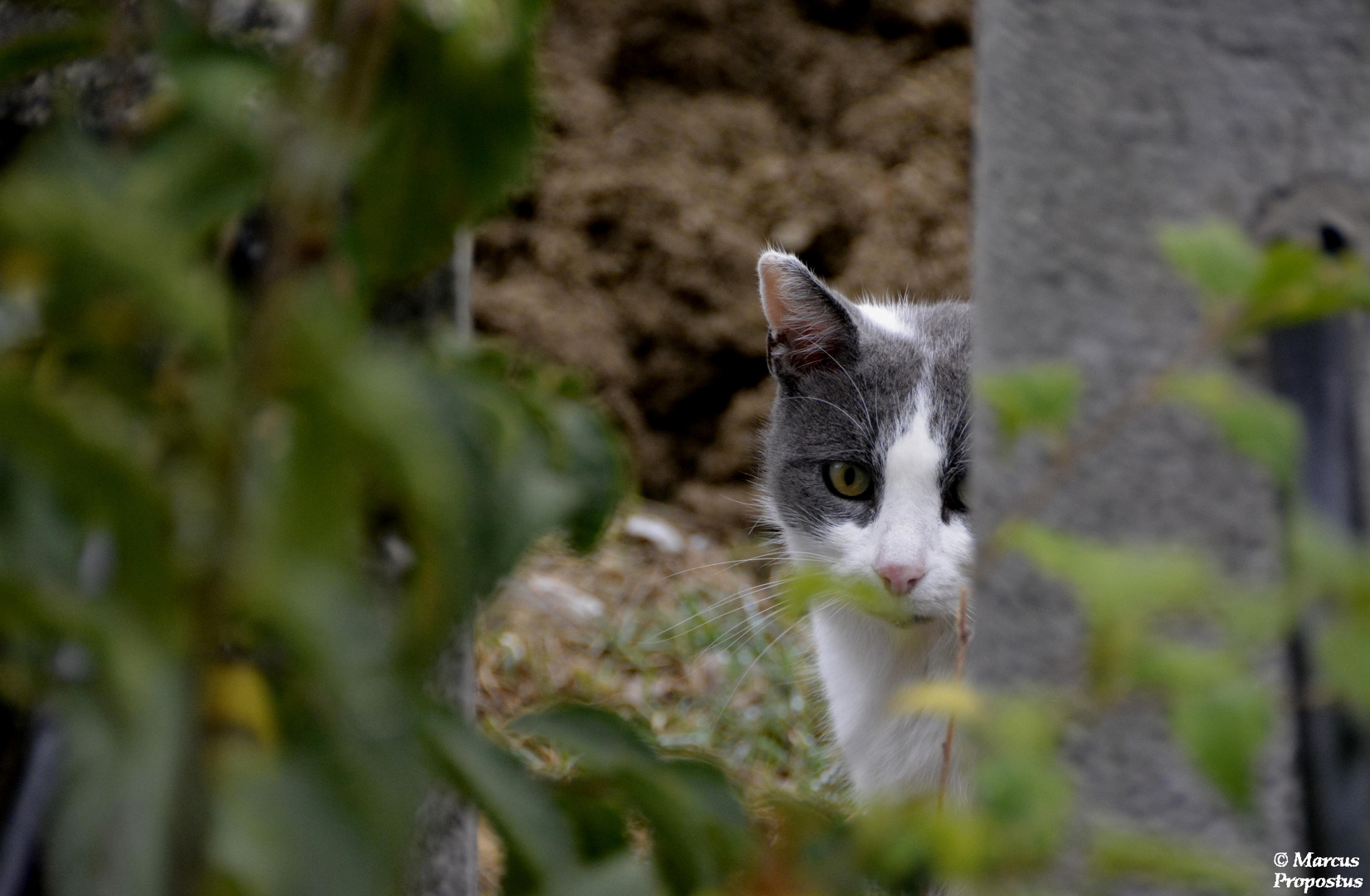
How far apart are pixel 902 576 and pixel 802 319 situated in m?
0.63

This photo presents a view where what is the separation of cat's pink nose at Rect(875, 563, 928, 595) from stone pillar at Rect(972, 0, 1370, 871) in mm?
1246

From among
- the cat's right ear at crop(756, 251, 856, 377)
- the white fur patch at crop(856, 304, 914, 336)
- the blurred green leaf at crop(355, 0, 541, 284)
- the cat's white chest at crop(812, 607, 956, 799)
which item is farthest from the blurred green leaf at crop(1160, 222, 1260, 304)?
the white fur patch at crop(856, 304, 914, 336)

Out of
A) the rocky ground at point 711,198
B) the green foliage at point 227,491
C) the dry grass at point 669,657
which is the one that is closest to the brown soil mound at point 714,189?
the rocky ground at point 711,198

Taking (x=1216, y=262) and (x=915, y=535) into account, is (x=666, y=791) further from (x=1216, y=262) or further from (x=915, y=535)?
(x=915, y=535)

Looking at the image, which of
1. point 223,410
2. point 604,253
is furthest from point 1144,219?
point 604,253

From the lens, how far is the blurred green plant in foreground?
486 millimetres

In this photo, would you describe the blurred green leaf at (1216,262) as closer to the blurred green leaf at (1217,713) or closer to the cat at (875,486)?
the blurred green leaf at (1217,713)

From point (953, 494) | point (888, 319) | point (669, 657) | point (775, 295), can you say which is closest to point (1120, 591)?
point (953, 494)

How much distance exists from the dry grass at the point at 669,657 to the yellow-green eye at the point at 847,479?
1.51 ft

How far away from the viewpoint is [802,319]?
243cm

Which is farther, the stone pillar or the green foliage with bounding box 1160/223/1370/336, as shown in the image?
the stone pillar

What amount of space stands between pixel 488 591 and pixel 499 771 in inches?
5.6

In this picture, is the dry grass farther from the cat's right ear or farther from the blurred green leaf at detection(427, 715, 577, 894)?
the blurred green leaf at detection(427, 715, 577, 894)

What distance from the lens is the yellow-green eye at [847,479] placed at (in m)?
2.33
